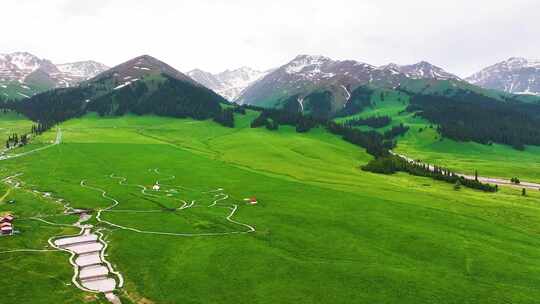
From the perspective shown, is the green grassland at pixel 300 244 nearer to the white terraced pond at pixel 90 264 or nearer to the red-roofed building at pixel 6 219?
the white terraced pond at pixel 90 264

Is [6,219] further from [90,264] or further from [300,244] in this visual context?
[300,244]

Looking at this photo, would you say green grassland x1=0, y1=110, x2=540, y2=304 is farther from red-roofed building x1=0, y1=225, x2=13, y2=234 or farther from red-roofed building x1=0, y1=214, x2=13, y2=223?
red-roofed building x1=0, y1=214, x2=13, y2=223

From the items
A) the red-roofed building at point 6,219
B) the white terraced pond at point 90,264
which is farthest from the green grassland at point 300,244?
the red-roofed building at point 6,219

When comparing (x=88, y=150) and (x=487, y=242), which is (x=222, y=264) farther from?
(x=88, y=150)

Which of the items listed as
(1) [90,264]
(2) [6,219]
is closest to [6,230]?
(2) [6,219]

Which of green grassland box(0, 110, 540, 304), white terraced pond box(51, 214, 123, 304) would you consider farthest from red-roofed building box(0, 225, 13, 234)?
white terraced pond box(51, 214, 123, 304)
